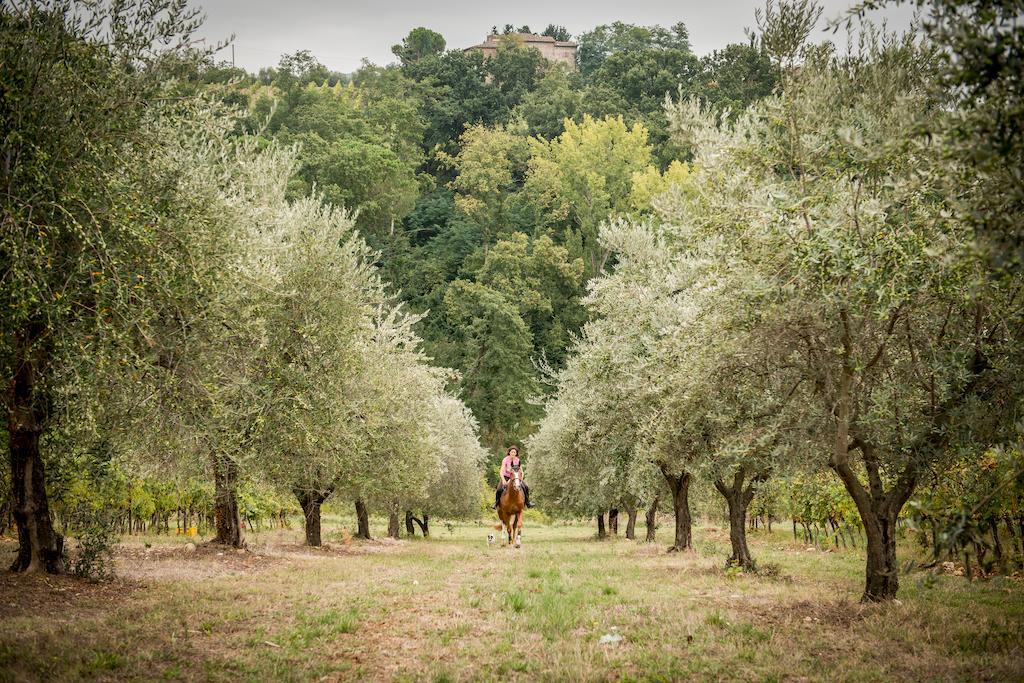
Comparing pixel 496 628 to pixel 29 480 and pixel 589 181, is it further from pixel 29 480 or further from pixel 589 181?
pixel 589 181

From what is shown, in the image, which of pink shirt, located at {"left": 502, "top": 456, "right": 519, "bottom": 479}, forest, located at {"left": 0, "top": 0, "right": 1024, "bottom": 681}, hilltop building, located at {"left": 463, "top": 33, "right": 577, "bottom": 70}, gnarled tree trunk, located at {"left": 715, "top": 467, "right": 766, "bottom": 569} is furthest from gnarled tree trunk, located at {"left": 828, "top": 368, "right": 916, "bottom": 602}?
hilltop building, located at {"left": 463, "top": 33, "right": 577, "bottom": 70}

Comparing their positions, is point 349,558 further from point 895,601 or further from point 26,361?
point 895,601

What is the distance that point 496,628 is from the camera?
12.6 meters

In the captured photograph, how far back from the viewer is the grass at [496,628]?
Answer: 997 centimetres

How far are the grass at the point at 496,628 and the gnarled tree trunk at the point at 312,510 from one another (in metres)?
10.2

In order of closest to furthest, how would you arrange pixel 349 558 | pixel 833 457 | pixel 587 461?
pixel 833 457 < pixel 349 558 < pixel 587 461

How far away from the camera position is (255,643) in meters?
11.5

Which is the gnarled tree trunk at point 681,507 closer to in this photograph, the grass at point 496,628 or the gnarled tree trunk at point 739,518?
the gnarled tree trunk at point 739,518

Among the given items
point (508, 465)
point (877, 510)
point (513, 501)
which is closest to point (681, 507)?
point (513, 501)

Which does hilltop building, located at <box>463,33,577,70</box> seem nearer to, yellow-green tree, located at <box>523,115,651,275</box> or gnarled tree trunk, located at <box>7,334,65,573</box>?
yellow-green tree, located at <box>523,115,651,275</box>

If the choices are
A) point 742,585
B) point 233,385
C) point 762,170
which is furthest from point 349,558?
point 762,170

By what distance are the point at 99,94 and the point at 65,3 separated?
169cm

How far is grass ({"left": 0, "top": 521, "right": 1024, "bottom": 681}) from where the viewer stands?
9.97 meters

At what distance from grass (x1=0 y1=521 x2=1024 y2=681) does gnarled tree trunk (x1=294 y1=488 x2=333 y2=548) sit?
33.5 ft
